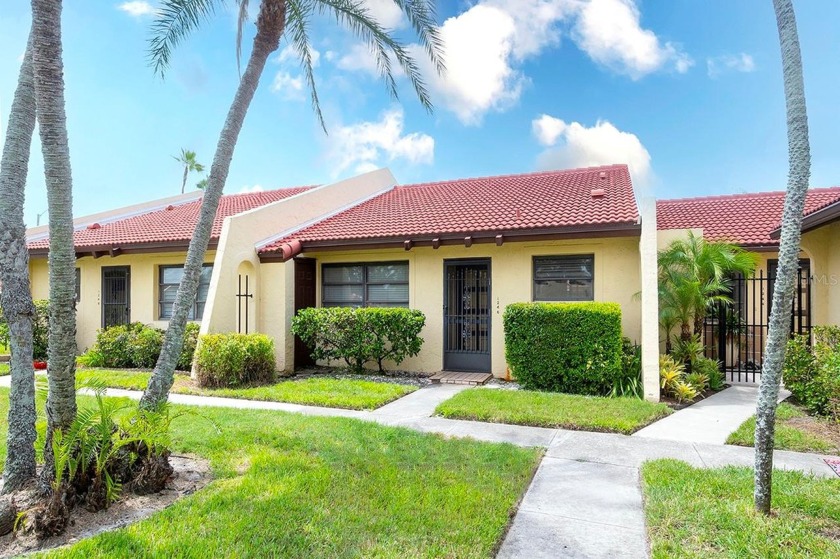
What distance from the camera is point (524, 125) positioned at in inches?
620

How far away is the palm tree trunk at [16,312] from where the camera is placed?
414 centimetres

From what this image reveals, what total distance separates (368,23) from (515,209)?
6.27 meters

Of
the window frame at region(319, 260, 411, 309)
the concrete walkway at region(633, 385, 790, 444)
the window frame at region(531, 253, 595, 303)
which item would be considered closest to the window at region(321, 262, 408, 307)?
the window frame at region(319, 260, 411, 309)

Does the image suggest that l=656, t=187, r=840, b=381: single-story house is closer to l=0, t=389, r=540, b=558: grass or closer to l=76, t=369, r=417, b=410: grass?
l=76, t=369, r=417, b=410: grass

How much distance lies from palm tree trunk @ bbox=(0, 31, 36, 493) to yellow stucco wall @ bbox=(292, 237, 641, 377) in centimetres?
766

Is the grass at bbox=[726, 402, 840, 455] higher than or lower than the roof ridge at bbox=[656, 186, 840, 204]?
lower

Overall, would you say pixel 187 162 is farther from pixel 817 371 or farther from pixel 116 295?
pixel 817 371

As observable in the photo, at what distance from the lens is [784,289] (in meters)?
3.98

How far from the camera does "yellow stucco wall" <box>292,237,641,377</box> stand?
1023 cm

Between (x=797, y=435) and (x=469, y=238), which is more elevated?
(x=469, y=238)

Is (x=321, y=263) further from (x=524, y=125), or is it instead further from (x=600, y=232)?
(x=524, y=125)

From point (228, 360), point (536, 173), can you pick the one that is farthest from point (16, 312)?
point (536, 173)

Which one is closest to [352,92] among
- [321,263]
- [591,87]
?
[321,263]

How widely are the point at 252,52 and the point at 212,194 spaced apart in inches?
77.4
